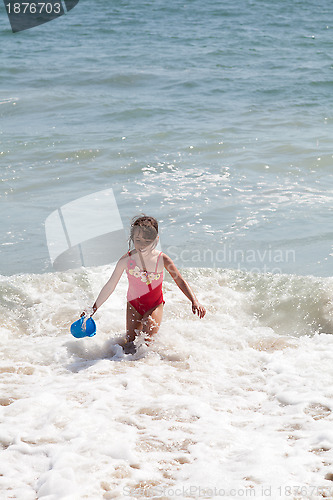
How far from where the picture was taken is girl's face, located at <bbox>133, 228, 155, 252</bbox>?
15.3ft

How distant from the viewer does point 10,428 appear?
141 inches

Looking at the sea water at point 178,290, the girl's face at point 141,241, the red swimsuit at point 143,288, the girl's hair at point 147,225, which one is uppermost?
the girl's hair at point 147,225

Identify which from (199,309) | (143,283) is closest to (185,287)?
(199,309)

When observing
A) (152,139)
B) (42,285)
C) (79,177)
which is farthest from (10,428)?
(152,139)

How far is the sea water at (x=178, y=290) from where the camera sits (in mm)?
3316

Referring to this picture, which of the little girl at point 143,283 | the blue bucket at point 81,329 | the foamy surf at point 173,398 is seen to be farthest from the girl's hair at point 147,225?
the foamy surf at point 173,398

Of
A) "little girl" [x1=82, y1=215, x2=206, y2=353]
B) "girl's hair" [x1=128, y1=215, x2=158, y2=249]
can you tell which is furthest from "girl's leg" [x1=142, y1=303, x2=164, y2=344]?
"girl's hair" [x1=128, y1=215, x2=158, y2=249]

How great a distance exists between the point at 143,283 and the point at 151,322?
1.08ft

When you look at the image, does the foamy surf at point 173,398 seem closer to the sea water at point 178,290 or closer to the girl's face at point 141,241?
the sea water at point 178,290

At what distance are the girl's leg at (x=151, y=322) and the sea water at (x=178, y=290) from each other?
9 centimetres

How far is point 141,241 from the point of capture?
186 inches

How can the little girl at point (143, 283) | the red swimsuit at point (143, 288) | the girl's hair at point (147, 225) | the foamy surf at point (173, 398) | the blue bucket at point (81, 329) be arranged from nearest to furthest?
the foamy surf at point (173, 398), the blue bucket at point (81, 329), the girl's hair at point (147, 225), the little girl at point (143, 283), the red swimsuit at point (143, 288)

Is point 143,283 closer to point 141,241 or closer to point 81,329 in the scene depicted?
point 141,241

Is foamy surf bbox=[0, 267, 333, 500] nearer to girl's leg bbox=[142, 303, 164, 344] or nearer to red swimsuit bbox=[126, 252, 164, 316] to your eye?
girl's leg bbox=[142, 303, 164, 344]
